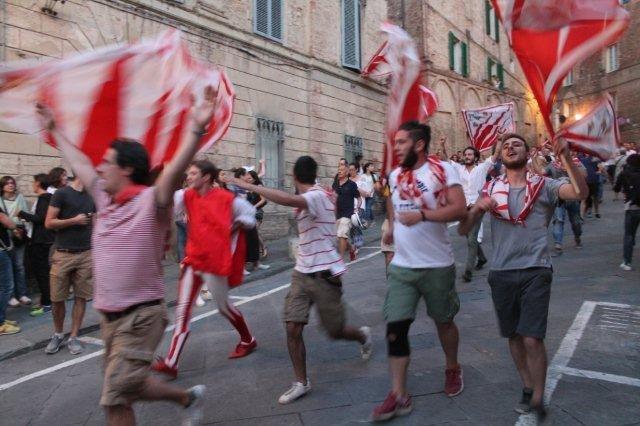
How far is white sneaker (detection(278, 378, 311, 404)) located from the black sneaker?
53.9 inches

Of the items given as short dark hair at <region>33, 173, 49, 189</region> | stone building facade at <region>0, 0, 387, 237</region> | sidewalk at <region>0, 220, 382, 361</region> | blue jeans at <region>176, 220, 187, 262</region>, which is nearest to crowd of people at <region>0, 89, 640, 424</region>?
sidewalk at <region>0, 220, 382, 361</region>

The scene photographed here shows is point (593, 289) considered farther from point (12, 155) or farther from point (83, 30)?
point (83, 30)

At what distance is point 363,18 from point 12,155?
1239 centimetres

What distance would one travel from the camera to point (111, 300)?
2764mm

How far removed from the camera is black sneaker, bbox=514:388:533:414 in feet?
10.8

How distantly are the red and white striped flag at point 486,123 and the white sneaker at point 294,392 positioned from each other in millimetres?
7975

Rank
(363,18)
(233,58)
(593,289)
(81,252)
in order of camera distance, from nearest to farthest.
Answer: (81,252), (593,289), (233,58), (363,18)

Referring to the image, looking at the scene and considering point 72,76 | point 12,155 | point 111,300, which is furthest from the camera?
point 12,155

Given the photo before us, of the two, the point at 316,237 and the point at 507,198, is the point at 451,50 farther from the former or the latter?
the point at 507,198

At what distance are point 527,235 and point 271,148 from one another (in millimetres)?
10991

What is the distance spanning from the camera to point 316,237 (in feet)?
13.3

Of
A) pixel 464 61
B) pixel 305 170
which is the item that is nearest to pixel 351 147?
pixel 464 61

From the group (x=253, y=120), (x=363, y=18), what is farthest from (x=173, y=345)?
(x=363, y=18)

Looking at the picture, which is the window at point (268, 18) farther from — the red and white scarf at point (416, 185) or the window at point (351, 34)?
the red and white scarf at point (416, 185)
